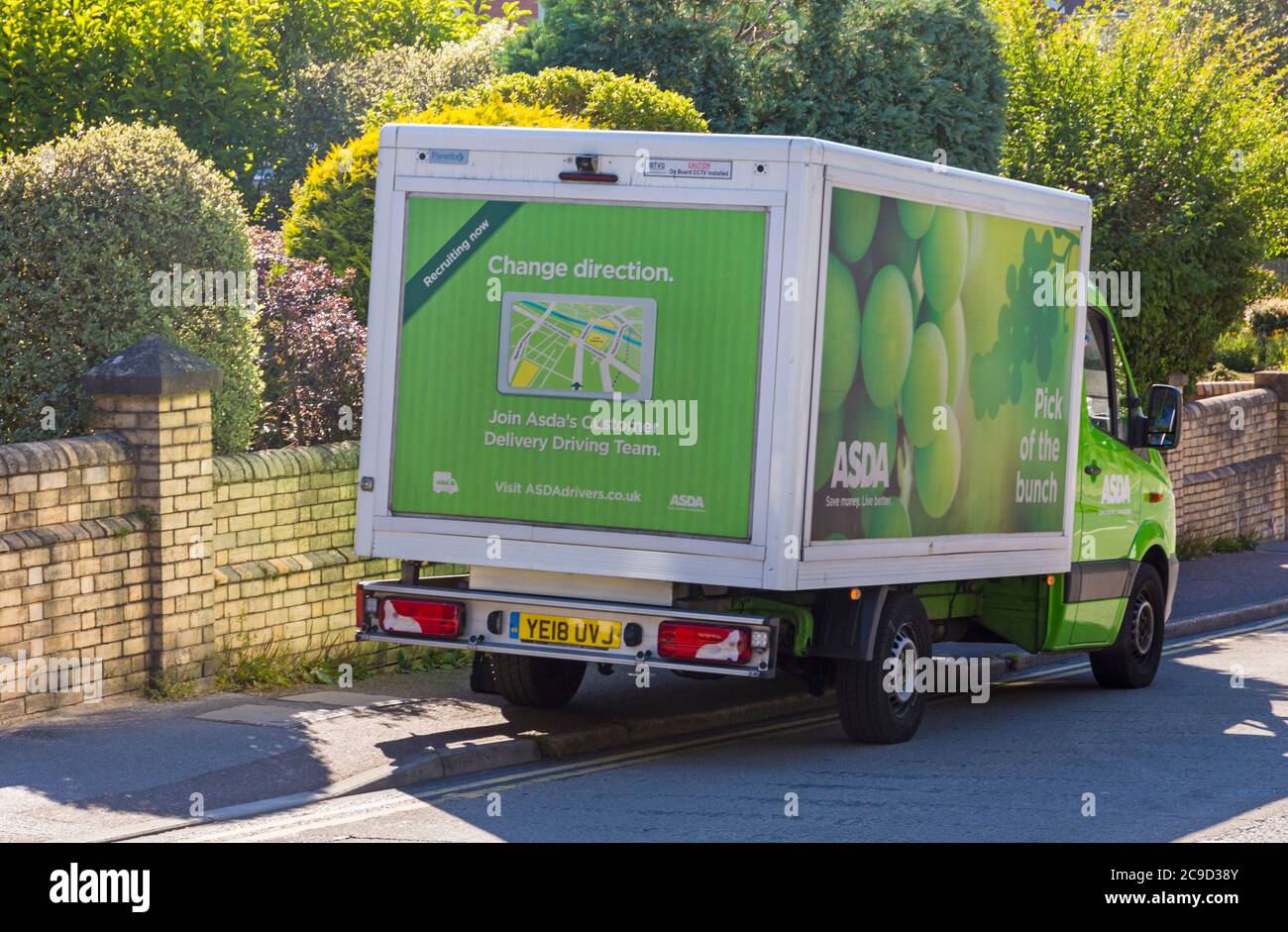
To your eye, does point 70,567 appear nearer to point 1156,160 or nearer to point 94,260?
point 94,260

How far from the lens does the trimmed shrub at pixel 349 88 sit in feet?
76.3

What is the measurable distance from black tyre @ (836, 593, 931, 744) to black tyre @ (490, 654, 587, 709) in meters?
1.61

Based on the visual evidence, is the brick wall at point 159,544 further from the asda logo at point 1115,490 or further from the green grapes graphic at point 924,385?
the asda logo at point 1115,490

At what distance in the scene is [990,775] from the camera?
29.7 ft

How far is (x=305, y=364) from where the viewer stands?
12312 millimetres

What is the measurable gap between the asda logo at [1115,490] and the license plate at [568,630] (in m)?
4.16

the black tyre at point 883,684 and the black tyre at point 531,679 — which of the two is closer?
the black tyre at point 883,684

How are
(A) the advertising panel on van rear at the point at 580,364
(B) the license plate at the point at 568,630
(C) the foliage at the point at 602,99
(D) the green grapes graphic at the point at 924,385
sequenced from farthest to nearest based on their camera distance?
(C) the foliage at the point at 602,99 → (D) the green grapes graphic at the point at 924,385 → (B) the license plate at the point at 568,630 → (A) the advertising panel on van rear at the point at 580,364

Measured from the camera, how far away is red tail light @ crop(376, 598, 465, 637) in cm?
925

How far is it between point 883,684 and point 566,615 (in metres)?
1.78

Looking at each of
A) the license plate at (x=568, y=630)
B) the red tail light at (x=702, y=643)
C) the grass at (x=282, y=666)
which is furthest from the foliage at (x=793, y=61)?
the red tail light at (x=702, y=643)

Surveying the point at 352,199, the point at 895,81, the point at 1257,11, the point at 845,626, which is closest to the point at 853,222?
the point at 845,626

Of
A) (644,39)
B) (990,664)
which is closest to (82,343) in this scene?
(990,664)

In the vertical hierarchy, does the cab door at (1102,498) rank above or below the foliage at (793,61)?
below
